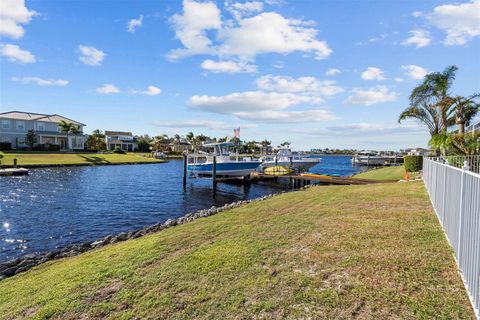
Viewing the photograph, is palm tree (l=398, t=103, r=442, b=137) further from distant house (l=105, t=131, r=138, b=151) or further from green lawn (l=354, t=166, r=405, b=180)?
distant house (l=105, t=131, r=138, b=151)

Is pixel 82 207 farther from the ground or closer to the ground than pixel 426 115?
closer to the ground

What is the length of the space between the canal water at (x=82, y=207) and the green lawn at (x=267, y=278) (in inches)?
192

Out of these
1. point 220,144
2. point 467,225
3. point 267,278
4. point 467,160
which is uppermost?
point 220,144

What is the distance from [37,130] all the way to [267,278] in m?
72.0

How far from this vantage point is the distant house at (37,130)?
59750mm

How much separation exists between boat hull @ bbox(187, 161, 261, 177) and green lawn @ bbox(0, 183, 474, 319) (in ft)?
73.0

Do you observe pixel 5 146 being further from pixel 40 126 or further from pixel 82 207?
pixel 82 207

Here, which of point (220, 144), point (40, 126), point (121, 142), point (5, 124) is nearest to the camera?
point (220, 144)

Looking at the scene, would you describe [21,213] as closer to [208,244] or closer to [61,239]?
[61,239]

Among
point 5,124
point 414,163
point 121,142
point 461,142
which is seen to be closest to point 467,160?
point 461,142

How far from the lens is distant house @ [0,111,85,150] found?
2352 inches

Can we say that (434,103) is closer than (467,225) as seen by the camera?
No

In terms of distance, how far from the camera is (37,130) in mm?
63250

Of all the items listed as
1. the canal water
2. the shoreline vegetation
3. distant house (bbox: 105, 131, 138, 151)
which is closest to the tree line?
the canal water
